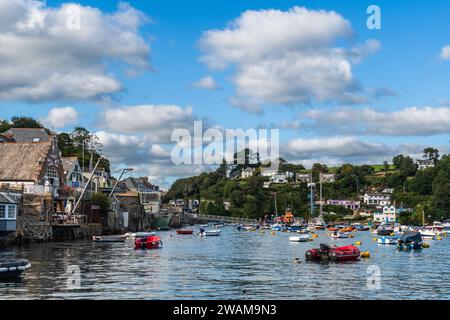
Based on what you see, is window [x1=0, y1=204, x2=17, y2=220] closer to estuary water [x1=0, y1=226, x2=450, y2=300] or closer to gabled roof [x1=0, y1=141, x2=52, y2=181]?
estuary water [x1=0, y1=226, x2=450, y2=300]

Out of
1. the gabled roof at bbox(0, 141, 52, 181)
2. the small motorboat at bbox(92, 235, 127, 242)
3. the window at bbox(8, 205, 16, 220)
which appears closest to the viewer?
the window at bbox(8, 205, 16, 220)

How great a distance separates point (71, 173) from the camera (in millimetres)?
131500

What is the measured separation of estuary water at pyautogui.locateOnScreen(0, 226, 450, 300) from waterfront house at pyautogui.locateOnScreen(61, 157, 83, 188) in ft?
171

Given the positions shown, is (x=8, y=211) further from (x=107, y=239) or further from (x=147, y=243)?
(x=107, y=239)

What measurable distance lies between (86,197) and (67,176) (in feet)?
38.2

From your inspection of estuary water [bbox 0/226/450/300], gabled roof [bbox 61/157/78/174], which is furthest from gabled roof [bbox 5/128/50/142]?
estuary water [bbox 0/226/450/300]

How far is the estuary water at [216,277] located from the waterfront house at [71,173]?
52148 millimetres

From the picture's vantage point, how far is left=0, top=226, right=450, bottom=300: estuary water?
41.9 meters

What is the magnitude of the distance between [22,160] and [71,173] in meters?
22.2

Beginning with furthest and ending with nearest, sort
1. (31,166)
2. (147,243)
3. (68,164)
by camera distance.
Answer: (68,164) < (31,166) < (147,243)

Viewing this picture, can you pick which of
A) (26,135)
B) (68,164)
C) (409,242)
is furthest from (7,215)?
(26,135)

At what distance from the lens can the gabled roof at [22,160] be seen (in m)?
106

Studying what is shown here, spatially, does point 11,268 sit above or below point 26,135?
below

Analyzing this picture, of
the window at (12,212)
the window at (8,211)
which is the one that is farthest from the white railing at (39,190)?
the window at (8,211)
